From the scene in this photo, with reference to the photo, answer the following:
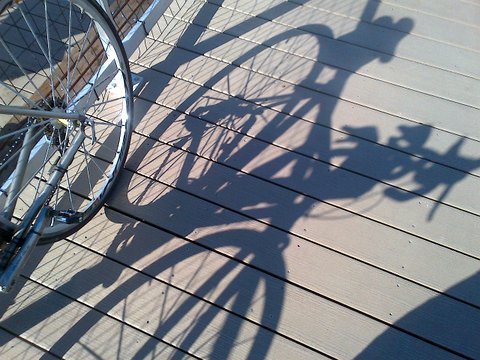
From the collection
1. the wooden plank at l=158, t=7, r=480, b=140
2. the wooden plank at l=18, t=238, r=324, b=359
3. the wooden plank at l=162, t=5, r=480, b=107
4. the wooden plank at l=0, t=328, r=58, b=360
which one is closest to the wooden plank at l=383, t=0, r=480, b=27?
the wooden plank at l=162, t=5, r=480, b=107

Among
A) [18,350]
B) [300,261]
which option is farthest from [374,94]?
[18,350]

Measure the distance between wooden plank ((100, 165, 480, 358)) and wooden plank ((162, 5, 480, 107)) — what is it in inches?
24.4

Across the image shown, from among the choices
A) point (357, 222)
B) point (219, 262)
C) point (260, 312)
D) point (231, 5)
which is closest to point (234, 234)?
point (219, 262)

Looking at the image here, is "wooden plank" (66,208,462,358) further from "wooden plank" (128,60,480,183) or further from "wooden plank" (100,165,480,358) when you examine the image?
"wooden plank" (128,60,480,183)

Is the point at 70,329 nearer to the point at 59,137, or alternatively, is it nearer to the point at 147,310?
the point at 147,310

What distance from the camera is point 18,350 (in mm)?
1197

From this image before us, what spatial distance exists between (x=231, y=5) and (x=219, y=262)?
4.29ft

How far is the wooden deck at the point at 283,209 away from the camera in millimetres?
1229

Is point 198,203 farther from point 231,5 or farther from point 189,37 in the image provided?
point 231,5

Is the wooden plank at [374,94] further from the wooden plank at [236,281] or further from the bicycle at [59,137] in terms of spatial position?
the wooden plank at [236,281]

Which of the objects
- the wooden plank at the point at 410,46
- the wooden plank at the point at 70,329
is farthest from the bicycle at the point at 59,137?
the wooden plank at the point at 410,46

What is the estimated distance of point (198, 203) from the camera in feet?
4.78

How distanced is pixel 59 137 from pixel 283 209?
0.74 metres

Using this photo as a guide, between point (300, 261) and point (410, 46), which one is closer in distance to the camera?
point (300, 261)
